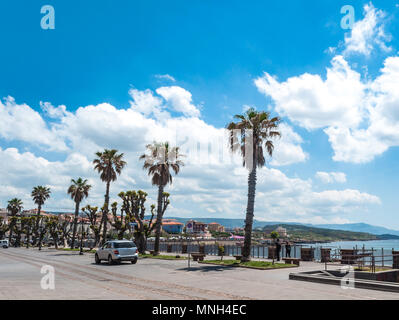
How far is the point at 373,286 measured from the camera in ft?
40.5

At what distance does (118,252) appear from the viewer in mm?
23656

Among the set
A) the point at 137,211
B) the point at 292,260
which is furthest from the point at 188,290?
the point at 137,211

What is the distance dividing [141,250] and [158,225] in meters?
4.37

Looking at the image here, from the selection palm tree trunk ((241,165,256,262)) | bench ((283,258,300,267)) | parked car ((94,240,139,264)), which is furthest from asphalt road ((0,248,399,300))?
parked car ((94,240,139,264))

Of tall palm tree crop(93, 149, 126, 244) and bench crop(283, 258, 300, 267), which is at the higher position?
tall palm tree crop(93, 149, 126, 244)

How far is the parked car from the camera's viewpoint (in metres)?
23.6

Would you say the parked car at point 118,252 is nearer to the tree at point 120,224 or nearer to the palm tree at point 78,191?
the tree at point 120,224

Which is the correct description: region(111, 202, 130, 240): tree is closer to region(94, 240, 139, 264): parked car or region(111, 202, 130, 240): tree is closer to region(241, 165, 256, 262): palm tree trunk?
region(94, 240, 139, 264): parked car

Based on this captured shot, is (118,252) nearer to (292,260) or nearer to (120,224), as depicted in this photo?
(292,260)

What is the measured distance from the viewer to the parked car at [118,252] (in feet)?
77.6

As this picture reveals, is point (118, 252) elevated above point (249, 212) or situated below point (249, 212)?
below

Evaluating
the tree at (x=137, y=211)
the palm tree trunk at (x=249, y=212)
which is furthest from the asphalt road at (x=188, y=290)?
the tree at (x=137, y=211)
